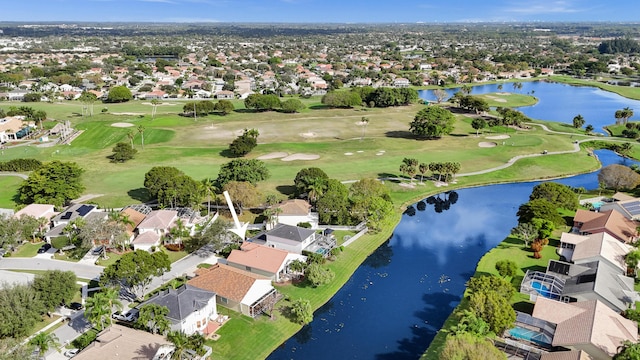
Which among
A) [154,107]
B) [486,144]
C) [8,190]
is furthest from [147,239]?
[154,107]

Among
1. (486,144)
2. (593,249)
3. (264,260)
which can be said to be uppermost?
(486,144)

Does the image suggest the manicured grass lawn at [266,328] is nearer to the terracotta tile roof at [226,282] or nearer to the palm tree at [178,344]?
the terracotta tile roof at [226,282]

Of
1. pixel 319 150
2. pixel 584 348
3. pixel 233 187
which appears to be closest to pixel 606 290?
pixel 584 348

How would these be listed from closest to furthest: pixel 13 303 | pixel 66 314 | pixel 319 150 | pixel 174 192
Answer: pixel 13 303, pixel 66 314, pixel 174 192, pixel 319 150

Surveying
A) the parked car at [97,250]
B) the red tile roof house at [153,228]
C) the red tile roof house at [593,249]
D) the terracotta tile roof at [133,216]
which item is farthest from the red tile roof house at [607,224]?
the parked car at [97,250]

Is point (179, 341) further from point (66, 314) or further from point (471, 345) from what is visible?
point (471, 345)

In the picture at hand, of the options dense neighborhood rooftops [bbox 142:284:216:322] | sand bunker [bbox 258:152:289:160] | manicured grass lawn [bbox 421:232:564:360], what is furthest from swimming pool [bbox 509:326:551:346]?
sand bunker [bbox 258:152:289:160]

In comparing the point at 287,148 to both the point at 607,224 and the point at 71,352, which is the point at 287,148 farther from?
the point at 71,352
